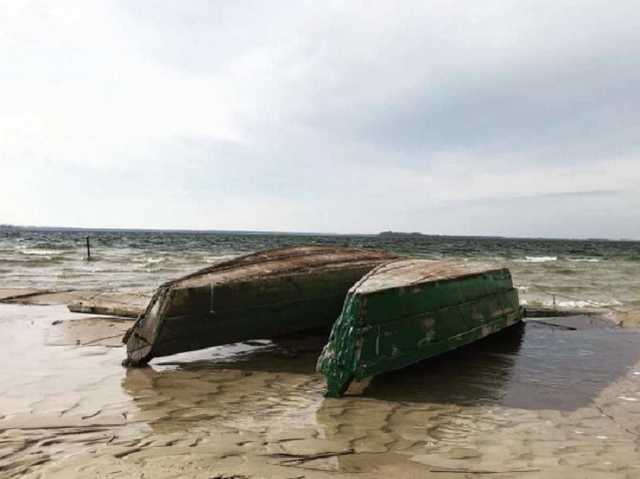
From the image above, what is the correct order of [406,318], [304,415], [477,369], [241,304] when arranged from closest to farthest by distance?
[304,415] < [406,318] < [477,369] < [241,304]

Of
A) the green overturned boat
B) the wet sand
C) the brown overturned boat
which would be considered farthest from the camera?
the brown overturned boat

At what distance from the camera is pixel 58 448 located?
3.29 m

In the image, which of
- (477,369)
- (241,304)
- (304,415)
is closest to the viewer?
(304,415)

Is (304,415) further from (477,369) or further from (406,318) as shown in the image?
(477,369)

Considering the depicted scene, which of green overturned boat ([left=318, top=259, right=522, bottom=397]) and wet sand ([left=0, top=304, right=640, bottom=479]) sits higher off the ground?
green overturned boat ([left=318, top=259, right=522, bottom=397])

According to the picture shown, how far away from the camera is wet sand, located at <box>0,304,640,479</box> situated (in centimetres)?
312

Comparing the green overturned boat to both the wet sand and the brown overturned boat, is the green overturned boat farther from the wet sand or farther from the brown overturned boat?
the brown overturned boat

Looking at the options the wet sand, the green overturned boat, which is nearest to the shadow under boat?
the wet sand

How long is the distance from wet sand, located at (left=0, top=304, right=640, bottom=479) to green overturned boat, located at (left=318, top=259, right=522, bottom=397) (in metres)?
A: 0.26

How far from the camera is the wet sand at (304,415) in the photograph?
3.12 meters

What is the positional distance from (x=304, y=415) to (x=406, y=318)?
1.54 meters

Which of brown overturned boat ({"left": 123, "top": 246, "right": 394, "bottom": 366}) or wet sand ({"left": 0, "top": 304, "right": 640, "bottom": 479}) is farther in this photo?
brown overturned boat ({"left": 123, "top": 246, "right": 394, "bottom": 366})

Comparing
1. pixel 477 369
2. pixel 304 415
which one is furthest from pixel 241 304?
pixel 477 369

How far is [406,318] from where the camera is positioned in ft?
17.1
